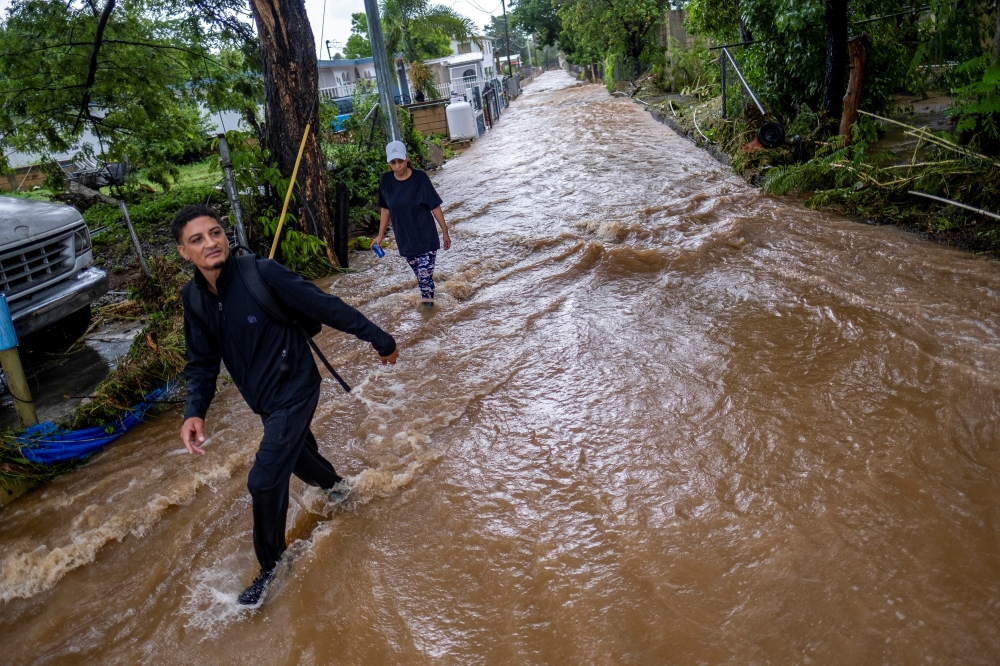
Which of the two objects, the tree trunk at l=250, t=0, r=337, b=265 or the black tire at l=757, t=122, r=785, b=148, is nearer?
the tree trunk at l=250, t=0, r=337, b=265

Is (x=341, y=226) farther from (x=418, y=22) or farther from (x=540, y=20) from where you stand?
(x=540, y=20)

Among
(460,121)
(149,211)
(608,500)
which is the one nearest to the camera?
(608,500)

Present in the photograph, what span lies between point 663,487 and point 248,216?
733 centimetres

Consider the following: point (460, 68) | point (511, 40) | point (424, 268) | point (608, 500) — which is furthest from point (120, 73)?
point (511, 40)

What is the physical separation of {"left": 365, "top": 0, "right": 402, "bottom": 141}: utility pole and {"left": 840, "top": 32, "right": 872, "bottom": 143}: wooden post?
23.1ft

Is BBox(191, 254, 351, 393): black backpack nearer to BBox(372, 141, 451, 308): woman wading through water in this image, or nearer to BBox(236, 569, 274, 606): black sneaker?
BBox(236, 569, 274, 606): black sneaker

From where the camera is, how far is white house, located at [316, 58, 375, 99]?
3959 centimetres

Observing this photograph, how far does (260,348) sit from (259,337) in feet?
0.21

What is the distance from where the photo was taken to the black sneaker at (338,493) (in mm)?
4160

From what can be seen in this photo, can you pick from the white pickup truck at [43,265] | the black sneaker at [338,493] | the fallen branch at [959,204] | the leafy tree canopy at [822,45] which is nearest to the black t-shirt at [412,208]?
the white pickup truck at [43,265]

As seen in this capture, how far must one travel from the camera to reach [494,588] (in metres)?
3.41

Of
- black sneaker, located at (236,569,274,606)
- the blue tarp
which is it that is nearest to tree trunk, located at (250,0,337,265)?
the blue tarp

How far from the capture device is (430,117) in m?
21.1

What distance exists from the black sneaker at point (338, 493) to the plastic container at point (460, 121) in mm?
18264
